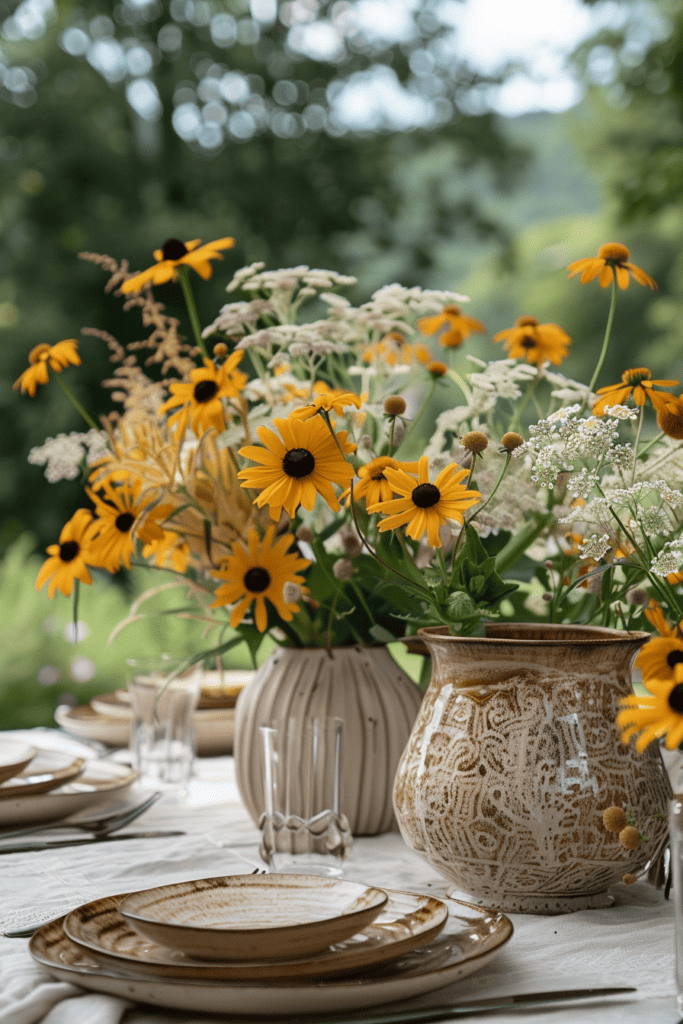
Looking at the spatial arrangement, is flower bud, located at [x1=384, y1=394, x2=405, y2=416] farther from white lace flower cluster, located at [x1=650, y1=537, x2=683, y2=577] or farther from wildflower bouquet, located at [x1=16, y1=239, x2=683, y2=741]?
white lace flower cluster, located at [x1=650, y1=537, x2=683, y2=577]

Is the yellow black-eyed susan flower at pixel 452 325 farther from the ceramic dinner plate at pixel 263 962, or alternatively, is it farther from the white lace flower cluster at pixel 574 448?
the ceramic dinner plate at pixel 263 962

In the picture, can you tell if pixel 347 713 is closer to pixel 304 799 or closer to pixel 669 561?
pixel 304 799

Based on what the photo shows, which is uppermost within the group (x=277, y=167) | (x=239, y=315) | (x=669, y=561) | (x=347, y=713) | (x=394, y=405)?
(x=277, y=167)

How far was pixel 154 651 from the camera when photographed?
259 centimetres

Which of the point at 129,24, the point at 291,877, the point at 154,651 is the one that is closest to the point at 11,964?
the point at 291,877

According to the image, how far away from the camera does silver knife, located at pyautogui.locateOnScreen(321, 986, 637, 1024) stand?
44 cm

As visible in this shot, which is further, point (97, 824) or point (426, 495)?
point (97, 824)

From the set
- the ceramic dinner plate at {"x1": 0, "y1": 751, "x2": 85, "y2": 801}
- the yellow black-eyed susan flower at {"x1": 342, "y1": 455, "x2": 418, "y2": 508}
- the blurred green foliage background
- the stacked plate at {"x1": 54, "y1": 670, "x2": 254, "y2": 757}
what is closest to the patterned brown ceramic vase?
the yellow black-eyed susan flower at {"x1": 342, "y1": 455, "x2": 418, "y2": 508}

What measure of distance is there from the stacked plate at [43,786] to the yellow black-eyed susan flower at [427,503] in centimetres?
44

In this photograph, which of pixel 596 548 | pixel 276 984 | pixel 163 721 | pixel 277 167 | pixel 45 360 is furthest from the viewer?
pixel 277 167

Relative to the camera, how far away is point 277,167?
550 centimetres

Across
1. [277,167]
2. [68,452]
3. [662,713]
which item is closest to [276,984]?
[662,713]

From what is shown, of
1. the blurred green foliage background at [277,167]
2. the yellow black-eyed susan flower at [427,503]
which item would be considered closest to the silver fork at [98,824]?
the yellow black-eyed susan flower at [427,503]

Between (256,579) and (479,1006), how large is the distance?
1.32 feet
